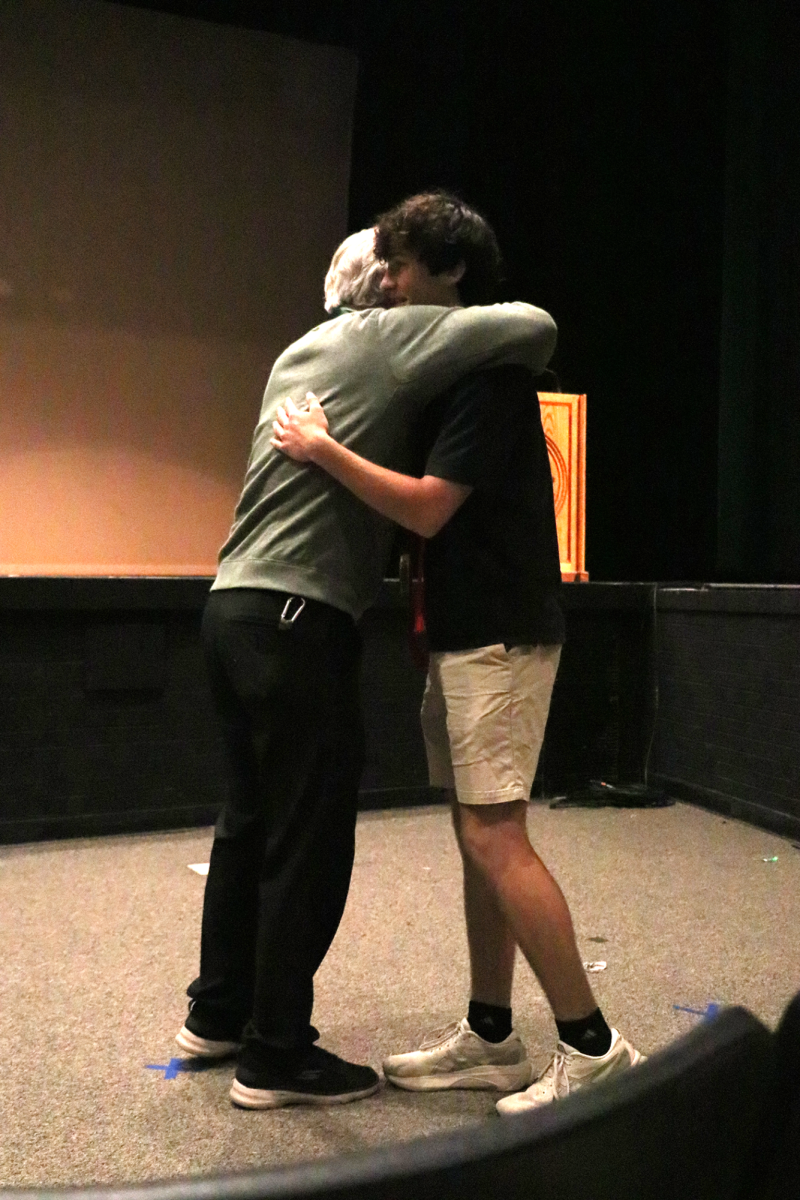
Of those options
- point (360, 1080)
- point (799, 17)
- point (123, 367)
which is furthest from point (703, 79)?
point (360, 1080)

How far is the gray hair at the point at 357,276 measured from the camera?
1.47 m

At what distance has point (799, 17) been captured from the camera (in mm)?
3561

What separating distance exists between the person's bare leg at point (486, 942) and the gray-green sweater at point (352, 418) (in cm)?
38

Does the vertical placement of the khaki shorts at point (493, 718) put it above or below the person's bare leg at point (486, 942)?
above

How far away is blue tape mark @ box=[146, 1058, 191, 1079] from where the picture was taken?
1.54 metres

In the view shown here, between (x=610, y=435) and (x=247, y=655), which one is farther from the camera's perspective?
(x=610, y=435)

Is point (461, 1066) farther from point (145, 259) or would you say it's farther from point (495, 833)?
point (145, 259)

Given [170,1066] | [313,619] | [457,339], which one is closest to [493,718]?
[313,619]

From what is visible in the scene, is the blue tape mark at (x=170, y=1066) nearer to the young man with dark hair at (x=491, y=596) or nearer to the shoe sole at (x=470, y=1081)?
the shoe sole at (x=470, y=1081)

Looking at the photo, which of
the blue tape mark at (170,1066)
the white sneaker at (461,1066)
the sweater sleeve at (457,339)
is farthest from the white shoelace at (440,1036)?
the sweater sleeve at (457,339)

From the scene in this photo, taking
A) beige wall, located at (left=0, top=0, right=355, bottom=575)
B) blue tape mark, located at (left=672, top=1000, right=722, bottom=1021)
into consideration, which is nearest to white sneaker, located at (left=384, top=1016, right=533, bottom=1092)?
blue tape mark, located at (left=672, top=1000, right=722, bottom=1021)

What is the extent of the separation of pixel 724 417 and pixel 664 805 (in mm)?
1515

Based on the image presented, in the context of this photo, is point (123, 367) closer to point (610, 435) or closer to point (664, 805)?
point (610, 435)

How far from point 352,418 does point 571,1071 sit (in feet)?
2.92
